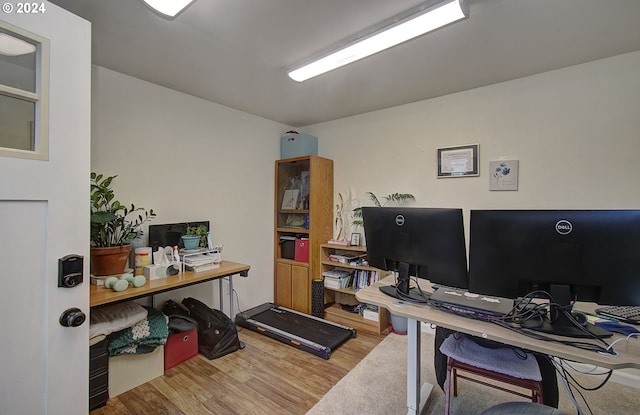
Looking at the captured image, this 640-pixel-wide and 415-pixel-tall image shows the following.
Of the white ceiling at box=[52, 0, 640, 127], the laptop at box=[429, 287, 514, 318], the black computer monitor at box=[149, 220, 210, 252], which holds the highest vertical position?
the white ceiling at box=[52, 0, 640, 127]

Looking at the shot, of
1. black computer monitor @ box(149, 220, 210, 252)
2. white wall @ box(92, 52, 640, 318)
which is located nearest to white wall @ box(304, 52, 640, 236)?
white wall @ box(92, 52, 640, 318)

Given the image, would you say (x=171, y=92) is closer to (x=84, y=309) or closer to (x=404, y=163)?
(x=84, y=309)

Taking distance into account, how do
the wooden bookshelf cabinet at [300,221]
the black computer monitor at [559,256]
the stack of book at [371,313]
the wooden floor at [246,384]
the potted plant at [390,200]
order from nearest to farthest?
the black computer monitor at [559,256] → the wooden floor at [246,384] → the stack of book at [371,313] → the potted plant at [390,200] → the wooden bookshelf cabinet at [300,221]

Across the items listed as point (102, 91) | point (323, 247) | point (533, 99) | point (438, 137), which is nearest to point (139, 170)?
point (102, 91)

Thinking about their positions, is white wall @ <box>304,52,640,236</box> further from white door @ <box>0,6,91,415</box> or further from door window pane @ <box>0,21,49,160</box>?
door window pane @ <box>0,21,49,160</box>

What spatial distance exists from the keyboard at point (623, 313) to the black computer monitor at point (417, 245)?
70 centimetres

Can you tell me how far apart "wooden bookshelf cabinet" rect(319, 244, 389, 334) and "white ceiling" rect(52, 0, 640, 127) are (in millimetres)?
1856

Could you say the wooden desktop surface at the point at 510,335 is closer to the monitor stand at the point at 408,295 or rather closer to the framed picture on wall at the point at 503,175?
the monitor stand at the point at 408,295

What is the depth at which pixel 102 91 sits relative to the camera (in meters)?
2.25

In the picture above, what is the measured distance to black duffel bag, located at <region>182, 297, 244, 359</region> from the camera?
248cm

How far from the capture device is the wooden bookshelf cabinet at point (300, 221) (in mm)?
3398

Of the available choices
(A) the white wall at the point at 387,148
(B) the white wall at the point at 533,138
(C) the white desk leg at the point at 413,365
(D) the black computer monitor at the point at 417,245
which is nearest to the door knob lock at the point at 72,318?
(A) the white wall at the point at 387,148

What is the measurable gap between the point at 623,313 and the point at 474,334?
0.82m

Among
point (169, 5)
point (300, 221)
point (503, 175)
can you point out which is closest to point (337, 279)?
point (300, 221)
